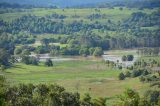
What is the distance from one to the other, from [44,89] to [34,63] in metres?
70.2

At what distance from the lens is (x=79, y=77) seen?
4456 inches

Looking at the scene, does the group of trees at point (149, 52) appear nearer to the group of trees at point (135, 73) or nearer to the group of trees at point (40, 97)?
the group of trees at point (135, 73)

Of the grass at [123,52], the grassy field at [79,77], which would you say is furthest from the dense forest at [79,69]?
the grass at [123,52]

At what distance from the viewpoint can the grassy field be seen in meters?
98.5

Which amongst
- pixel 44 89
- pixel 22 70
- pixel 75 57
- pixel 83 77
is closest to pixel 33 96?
pixel 44 89

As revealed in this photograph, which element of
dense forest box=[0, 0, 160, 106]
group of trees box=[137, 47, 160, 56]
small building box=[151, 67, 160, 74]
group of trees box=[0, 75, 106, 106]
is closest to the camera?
group of trees box=[0, 75, 106, 106]

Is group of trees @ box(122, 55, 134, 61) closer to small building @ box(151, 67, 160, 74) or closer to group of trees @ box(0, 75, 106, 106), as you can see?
small building @ box(151, 67, 160, 74)

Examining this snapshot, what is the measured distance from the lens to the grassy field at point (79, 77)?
9850cm

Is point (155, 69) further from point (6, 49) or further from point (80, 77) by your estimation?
point (6, 49)

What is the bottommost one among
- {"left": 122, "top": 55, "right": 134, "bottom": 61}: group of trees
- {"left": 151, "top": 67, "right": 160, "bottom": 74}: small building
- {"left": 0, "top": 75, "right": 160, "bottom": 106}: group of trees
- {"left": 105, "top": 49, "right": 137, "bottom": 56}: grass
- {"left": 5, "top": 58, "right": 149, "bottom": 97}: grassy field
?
{"left": 5, "top": 58, "right": 149, "bottom": 97}: grassy field

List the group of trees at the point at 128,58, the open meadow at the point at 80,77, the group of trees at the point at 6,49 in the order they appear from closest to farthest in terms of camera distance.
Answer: the open meadow at the point at 80,77, the group of trees at the point at 6,49, the group of trees at the point at 128,58

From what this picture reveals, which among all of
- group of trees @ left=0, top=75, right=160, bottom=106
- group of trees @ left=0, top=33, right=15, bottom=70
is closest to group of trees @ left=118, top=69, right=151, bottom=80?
Result: group of trees @ left=0, top=33, right=15, bottom=70

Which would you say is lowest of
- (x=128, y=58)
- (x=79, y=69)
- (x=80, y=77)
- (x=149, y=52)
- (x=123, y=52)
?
(x=80, y=77)

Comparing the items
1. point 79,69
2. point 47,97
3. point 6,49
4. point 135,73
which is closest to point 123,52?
point 79,69
